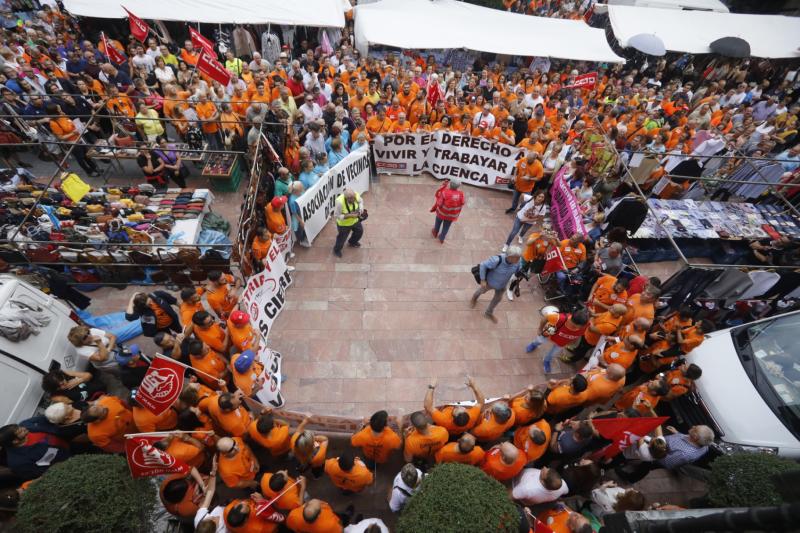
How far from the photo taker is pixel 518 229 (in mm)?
9625

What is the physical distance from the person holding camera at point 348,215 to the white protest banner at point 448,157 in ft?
10.5

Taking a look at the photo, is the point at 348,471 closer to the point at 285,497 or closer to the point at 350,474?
the point at 350,474

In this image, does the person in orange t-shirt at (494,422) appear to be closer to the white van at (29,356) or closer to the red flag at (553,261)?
the red flag at (553,261)

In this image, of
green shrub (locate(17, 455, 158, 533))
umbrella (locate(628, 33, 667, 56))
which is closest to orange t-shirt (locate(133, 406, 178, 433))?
green shrub (locate(17, 455, 158, 533))

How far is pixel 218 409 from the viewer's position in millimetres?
5062

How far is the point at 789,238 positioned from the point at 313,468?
12334 millimetres

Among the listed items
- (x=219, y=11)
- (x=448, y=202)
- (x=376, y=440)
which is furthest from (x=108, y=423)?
(x=219, y=11)

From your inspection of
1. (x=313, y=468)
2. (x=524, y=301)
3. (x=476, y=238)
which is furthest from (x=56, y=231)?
(x=524, y=301)

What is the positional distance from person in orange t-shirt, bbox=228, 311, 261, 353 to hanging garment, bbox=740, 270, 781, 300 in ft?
32.2

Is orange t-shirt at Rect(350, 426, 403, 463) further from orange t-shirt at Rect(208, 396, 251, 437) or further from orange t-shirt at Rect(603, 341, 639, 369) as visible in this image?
orange t-shirt at Rect(603, 341, 639, 369)

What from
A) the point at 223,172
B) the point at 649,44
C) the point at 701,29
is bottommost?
the point at 223,172

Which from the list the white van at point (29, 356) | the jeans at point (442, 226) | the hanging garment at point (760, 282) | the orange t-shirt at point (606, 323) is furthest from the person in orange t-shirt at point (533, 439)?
the white van at point (29, 356)

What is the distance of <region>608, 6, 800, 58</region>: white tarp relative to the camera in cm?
1836

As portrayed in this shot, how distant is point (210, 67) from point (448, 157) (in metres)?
6.58
